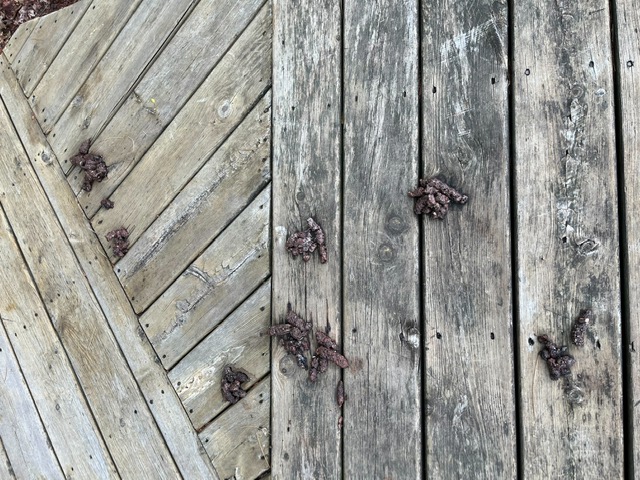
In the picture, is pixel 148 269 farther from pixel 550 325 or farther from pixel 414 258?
pixel 550 325

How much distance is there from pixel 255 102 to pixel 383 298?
3.04 feet

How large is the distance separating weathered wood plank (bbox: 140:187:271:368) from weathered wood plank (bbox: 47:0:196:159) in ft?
2.82

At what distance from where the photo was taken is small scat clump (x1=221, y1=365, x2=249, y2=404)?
6.70 feet

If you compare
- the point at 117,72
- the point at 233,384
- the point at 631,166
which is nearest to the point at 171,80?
the point at 117,72

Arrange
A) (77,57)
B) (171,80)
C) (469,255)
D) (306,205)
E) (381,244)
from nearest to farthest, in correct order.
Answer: (469,255), (381,244), (306,205), (171,80), (77,57)

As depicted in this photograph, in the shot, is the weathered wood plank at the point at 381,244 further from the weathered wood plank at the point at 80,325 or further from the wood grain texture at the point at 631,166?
the weathered wood plank at the point at 80,325

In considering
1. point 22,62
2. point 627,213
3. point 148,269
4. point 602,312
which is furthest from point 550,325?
point 22,62

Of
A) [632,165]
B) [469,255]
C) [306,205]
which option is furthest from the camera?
[306,205]

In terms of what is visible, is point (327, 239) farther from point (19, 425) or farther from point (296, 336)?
point (19, 425)

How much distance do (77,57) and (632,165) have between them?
2.40 m

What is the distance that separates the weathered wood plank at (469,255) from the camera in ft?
5.56

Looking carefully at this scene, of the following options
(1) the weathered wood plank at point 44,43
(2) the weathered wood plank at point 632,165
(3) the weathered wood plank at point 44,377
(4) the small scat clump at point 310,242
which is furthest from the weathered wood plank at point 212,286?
(1) the weathered wood plank at point 44,43

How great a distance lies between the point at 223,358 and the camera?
210cm

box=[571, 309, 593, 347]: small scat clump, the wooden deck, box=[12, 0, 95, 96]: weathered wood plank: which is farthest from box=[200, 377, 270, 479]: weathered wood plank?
box=[12, 0, 95, 96]: weathered wood plank
